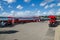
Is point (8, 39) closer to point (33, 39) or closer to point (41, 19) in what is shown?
point (33, 39)

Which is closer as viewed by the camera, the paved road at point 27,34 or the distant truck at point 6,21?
the paved road at point 27,34

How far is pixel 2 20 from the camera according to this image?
29.9m

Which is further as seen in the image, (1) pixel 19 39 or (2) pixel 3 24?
(2) pixel 3 24

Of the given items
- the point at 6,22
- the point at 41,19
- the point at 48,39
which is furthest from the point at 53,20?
the point at 41,19

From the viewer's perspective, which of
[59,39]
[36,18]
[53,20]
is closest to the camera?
[59,39]

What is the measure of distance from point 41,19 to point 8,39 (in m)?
33.8

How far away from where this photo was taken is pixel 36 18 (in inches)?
1681

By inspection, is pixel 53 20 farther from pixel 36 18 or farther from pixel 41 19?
pixel 41 19

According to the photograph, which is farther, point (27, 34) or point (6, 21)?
point (6, 21)

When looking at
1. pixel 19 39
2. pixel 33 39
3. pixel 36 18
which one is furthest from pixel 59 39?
pixel 36 18

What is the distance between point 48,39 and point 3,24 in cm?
1605

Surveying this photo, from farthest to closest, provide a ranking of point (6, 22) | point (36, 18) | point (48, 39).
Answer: point (36, 18)
point (6, 22)
point (48, 39)

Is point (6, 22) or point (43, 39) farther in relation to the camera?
point (6, 22)

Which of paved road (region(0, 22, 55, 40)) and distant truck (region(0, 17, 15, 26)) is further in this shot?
distant truck (region(0, 17, 15, 26))
